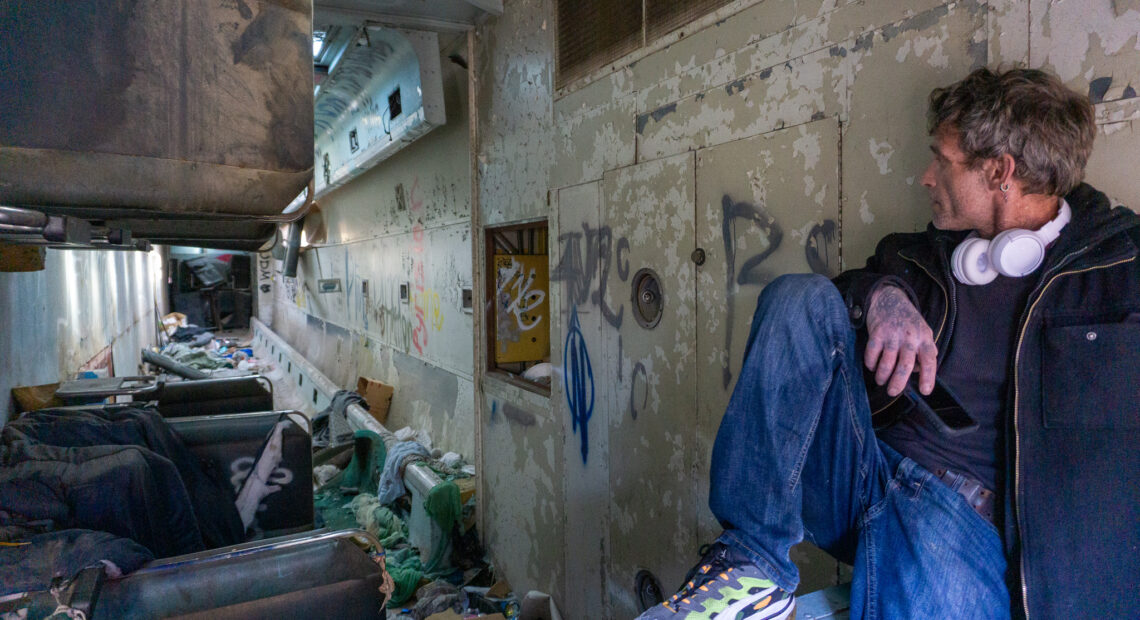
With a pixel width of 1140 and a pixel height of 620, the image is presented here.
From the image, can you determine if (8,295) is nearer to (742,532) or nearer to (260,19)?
(260,19)

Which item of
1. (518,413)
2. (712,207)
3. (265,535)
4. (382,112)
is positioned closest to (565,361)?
(518,413)

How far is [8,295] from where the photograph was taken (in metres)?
4.01

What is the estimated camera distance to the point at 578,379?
3383mm

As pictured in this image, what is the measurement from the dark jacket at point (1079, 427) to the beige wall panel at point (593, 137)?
1865 millimetres

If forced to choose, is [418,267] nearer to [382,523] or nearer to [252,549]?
[382,523]

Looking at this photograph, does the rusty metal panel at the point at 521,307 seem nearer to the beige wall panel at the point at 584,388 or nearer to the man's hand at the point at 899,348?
the beige wall panel at the point at 584,388

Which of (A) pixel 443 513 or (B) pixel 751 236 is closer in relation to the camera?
(B) pixel 751 236

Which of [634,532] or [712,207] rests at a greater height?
[712,207]

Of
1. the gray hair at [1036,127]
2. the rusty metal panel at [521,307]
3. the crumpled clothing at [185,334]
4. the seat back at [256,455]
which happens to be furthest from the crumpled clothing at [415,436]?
the crumpled clothing at [185,334]

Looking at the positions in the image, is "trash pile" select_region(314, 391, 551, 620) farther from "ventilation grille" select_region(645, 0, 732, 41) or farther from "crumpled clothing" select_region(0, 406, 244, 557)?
"ventilation grille" select_region(645, 0, 732, 41)

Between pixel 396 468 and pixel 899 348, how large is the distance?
15.6 ft

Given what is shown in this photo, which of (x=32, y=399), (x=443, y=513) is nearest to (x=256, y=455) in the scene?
(x=443, y=513)

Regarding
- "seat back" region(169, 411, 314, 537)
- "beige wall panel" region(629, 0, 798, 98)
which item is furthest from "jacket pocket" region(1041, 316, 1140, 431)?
"seat back" region(169, 411, 314, 537)

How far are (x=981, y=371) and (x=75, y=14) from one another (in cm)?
205
